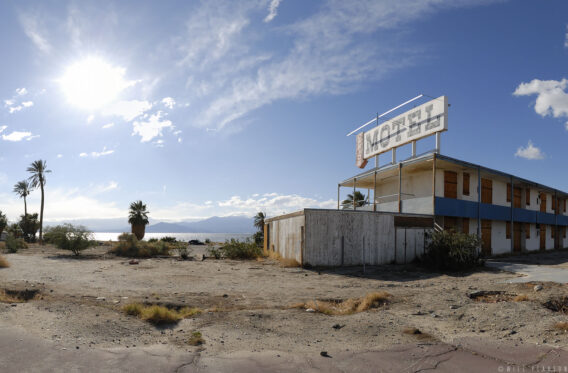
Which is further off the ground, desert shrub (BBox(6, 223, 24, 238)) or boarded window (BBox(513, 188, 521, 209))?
boarded window (BBox(513, 188, 521, 209))

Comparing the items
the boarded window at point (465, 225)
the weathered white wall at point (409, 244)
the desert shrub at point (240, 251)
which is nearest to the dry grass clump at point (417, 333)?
the weathered white wall at point (409, 244)

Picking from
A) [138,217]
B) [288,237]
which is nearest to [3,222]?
[138,217]

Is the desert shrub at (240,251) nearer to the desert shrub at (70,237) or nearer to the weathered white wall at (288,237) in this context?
the weathered white wall at (288,237)

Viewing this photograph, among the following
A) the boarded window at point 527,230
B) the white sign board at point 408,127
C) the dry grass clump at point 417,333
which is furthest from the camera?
the boarded window at point 527,230

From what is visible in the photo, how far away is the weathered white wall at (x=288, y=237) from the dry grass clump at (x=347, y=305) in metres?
8.21

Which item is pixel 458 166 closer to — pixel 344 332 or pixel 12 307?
pixel 344 332

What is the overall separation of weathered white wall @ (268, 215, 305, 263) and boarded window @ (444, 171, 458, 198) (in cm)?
1018

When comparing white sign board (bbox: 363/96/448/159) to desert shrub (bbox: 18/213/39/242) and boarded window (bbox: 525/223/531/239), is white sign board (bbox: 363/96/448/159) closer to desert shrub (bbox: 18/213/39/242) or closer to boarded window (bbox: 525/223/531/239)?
boarded window (bbox: 525/223/531/239)

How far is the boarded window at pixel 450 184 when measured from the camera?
2272cm

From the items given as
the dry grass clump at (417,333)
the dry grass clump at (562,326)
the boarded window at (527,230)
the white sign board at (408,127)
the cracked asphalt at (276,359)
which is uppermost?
the white sign board at (408,127)

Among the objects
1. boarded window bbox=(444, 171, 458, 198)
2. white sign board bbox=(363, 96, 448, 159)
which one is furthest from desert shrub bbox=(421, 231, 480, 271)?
white sign board bbox=(363, 96, 448, 159)

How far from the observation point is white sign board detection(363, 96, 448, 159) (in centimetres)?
2144

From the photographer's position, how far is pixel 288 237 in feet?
64.9

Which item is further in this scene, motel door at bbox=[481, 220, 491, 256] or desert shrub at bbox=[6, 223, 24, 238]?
desert shrub at bbox=[6, 223, 24, 238]
